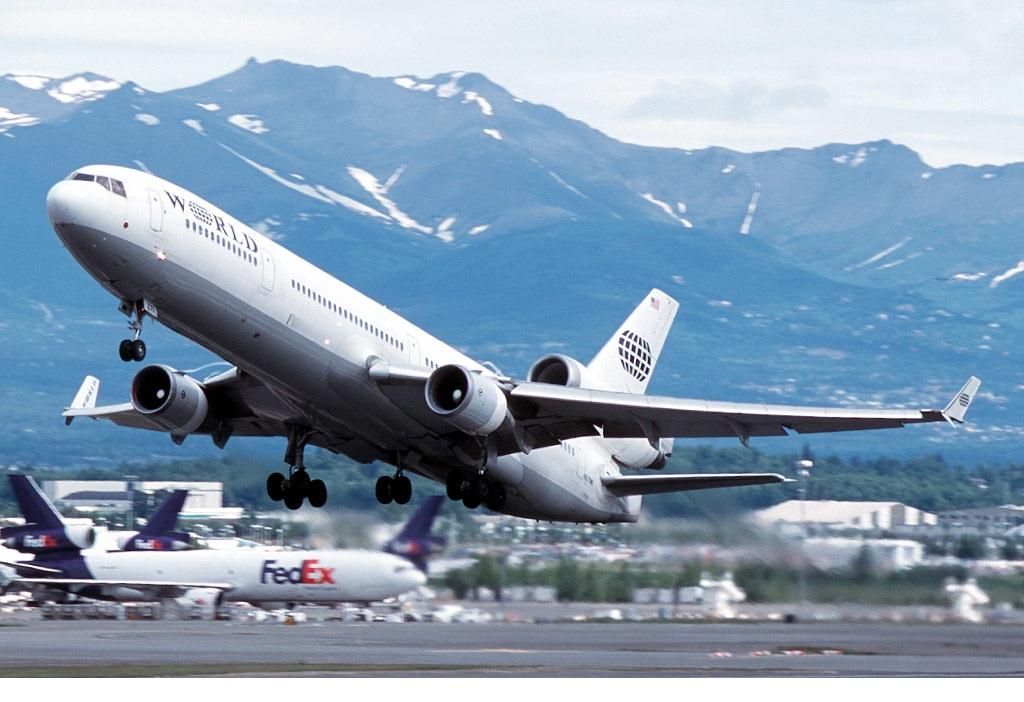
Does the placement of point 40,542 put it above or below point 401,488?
below

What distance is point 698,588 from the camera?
138 ft

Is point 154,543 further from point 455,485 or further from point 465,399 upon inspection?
point 465,399

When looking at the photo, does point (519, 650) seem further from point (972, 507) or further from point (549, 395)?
point (972, 507)

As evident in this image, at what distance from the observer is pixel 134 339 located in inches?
1085

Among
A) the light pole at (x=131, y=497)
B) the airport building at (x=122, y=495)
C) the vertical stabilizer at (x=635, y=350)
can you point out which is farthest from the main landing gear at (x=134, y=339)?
the light pole at (x=131, y=497)

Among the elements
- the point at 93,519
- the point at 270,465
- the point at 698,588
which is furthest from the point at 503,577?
the point at 93,519

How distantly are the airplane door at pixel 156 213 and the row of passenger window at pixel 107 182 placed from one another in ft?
1.41

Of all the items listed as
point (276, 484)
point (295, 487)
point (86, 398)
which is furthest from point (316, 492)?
point (86, 398)

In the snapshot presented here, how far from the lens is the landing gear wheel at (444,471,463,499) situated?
33531 mm

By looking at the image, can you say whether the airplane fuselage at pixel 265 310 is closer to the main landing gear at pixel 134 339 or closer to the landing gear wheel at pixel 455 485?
the main landing gear at pixel 134 339

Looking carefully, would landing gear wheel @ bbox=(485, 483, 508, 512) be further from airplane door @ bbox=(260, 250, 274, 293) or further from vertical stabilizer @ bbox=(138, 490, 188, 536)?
vertical stabilizer @ bbox=(138, 490, 188, 536)

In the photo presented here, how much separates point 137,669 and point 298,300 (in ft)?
28.2

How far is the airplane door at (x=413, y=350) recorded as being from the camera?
32250 millimetres

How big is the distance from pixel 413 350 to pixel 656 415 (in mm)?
4485
